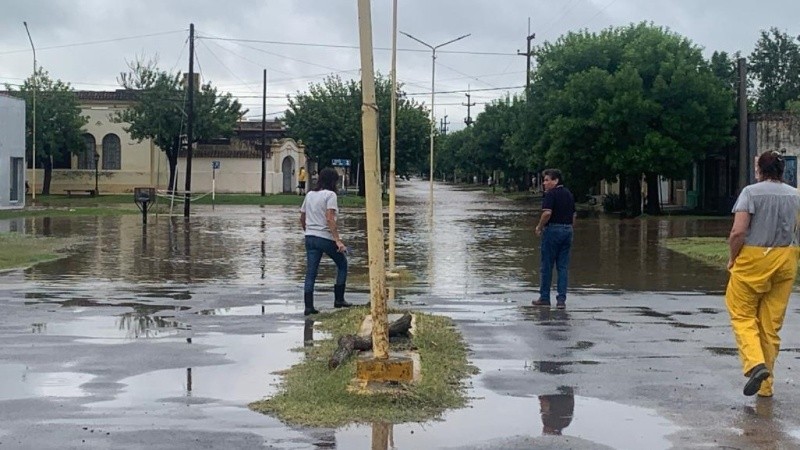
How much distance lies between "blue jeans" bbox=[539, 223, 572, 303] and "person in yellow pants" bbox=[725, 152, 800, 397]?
5.96m

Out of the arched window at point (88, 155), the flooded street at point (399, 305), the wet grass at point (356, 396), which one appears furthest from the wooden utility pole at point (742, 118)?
the arched window at point (88, 155)

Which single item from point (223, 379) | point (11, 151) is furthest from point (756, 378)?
point (11, 151)

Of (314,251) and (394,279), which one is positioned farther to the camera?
(394,279)

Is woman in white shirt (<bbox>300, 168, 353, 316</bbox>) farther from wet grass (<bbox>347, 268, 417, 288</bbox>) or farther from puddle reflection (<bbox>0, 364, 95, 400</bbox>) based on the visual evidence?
puddle reflection (<bbox>0, 364, 95, 400</bbox>)

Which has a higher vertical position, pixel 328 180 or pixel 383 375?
pixel 328 180

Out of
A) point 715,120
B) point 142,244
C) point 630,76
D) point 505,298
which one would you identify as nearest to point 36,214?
point 142,244

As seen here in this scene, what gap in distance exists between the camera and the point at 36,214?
44312 millimetres

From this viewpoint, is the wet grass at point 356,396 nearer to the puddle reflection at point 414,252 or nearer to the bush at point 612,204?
the puddle reflection at point 414,252

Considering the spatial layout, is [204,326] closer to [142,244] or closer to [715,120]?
[142,244]

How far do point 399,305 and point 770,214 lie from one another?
7219mm

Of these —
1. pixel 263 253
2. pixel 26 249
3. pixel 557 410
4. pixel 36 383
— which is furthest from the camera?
pixel 263 253

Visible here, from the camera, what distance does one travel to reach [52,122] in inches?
2832

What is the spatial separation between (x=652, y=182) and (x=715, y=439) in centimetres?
4279

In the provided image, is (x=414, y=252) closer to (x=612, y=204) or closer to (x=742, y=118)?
(x=742, y=118)
